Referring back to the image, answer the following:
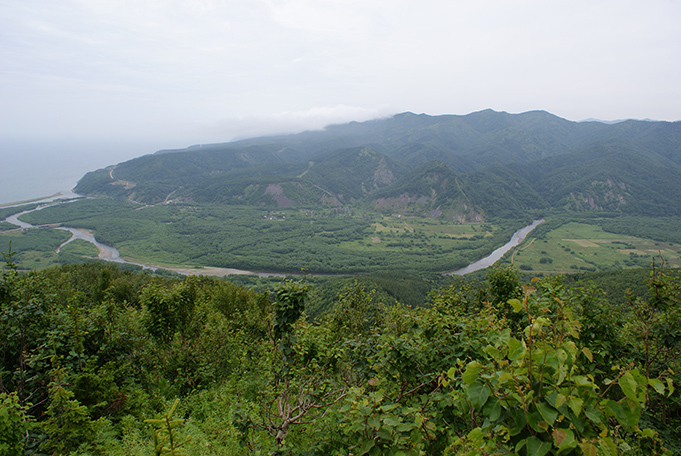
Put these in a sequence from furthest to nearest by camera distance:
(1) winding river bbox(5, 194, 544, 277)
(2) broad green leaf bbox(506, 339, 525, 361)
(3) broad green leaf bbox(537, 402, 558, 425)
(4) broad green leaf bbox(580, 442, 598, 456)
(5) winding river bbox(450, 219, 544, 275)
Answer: (5) winding river bbox(450, 219, 544, 275) → (1) winding river bbox(5, 194, 544, 277) → (2) broad green leaf bbox(506, 339, 525, 361) → (3) broad green leaf bbox(537, 402, 558, 425) → (4) broad green leaf bbox(580, 442, 598, 456)

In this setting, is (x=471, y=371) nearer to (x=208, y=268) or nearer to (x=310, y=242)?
(x=208, y=268)

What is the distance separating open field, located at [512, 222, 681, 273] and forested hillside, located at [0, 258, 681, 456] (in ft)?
300

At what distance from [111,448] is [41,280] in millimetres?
5270

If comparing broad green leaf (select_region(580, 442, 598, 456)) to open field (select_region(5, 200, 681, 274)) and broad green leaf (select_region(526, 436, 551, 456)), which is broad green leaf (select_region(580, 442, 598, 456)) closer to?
broad green leaf (select_region(526, 436, 551, 456))

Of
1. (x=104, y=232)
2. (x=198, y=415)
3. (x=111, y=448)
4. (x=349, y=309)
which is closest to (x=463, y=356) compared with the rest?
(x=349, y=309)

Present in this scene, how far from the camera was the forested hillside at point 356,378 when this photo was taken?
2559 millimetres

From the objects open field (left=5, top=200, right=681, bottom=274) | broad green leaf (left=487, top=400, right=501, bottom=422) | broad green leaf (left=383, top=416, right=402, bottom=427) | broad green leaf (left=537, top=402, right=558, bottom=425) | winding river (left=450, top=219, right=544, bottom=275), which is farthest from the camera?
open field (left=5, top=200, right=681, bottom=274)

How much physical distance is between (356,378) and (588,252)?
5466 inches

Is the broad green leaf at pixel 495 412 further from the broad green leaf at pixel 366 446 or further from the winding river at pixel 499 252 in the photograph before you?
the winding river at pixel 499 252

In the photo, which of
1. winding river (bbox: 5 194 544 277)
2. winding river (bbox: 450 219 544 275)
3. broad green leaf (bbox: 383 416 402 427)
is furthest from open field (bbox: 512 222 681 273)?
broad green leaf (bbox: 383 416 402 427)

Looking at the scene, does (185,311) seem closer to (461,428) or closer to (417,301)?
(461,428)

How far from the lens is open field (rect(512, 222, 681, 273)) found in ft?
326

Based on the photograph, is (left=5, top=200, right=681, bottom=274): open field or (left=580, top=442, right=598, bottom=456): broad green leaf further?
(left=5, top=200, right=681, bottom=274): open field

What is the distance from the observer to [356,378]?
30.8 ft
